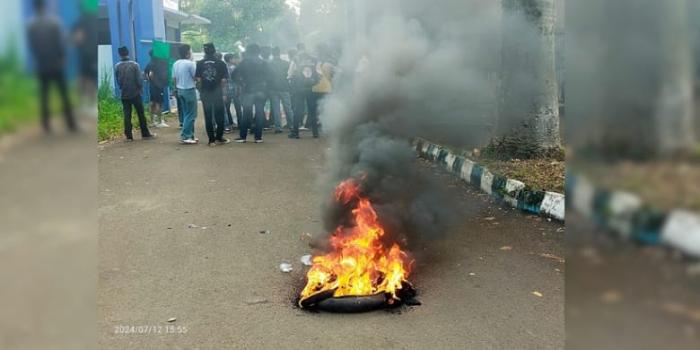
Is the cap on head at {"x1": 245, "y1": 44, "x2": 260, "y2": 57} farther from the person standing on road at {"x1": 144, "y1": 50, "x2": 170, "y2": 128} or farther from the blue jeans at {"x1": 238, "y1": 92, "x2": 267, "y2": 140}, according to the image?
the person standing on road at {"x1": 144, "y1": 50, "x2": 170, "y2": 128}

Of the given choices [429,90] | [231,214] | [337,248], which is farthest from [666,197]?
[231,214]

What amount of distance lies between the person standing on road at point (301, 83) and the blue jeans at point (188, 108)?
72.5 inches

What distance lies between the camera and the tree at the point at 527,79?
695 cm

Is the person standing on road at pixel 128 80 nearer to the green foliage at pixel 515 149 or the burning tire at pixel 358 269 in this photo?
the green foliage at pixel 515 149

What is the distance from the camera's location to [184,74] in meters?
10.9

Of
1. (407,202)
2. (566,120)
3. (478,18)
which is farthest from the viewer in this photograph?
(478,18)

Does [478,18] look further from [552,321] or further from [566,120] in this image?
[566,120]

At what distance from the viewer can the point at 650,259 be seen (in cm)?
57

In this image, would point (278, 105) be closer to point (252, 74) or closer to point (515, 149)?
point (252, 74)

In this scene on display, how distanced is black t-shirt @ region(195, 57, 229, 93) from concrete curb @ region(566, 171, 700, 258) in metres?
10.0

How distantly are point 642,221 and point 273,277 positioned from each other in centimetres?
382

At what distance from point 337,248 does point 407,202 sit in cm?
→ 70

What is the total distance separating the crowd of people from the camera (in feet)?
34.2
